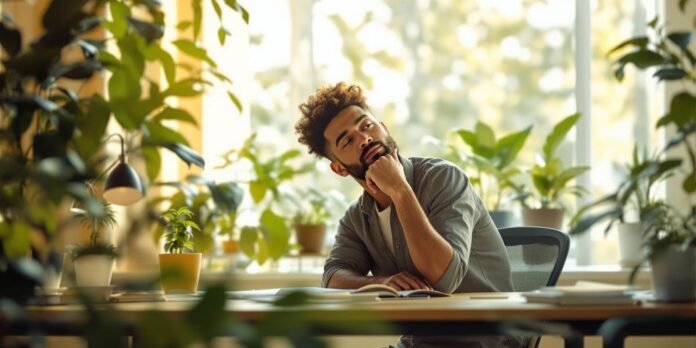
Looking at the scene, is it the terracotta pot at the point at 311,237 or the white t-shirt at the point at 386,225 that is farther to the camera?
the terracotta pot at the point at 311,237

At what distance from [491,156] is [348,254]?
161cm

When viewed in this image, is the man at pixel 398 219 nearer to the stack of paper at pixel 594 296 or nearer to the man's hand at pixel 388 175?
the man's hand at pixel 388 175

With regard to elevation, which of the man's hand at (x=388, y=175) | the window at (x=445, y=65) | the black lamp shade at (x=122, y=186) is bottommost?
the black lamp shade at (x=122, y=186)

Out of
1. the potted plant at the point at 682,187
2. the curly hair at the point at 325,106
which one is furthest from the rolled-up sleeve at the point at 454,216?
the potted plant at the point at 682,187

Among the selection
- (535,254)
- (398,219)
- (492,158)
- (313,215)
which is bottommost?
(535,254)

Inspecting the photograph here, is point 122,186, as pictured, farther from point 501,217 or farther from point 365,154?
point 501,217

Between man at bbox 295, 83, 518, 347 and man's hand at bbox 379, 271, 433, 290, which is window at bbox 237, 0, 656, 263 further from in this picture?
man's hand at bbox 379, 271, 433, 290

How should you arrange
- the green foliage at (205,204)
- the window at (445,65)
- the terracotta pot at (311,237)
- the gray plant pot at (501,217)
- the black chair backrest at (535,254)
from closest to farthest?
the green foliage at (205,204), the black chair backrest at (535,254), the gray plant pot at (501,217), the terracotta pot at (311,237), the window at (445,65)

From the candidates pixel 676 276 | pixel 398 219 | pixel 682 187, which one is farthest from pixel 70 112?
pixel 398 219

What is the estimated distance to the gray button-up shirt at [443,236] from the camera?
2986 mm

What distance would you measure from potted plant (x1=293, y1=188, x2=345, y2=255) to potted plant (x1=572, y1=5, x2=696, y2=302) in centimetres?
287

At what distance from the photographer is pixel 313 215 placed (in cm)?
497

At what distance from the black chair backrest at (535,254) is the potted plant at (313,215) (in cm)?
173

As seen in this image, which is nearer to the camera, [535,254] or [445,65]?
[535,254]
